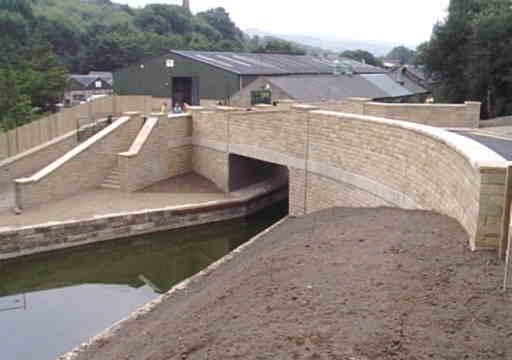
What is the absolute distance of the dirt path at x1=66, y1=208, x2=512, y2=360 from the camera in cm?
→ 570

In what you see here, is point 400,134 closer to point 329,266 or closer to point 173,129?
point 329,266

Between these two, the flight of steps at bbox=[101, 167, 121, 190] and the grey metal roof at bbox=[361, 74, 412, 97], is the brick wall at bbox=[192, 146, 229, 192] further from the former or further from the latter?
the grey metal roof at bbox=[361, 74, 412, 97]

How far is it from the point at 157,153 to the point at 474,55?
1806 cm

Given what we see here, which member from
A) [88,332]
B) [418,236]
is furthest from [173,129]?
[418,236]

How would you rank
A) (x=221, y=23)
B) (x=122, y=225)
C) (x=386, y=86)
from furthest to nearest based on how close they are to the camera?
1. (x=221, y=23)
2. (x=386, y=86)
3. (x=122, y=225)

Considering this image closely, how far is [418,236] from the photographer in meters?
9.15

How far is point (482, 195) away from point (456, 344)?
2.97 meters

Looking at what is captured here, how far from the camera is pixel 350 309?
6484 millimetres

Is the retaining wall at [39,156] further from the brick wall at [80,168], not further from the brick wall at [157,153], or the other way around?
the brick wall at [157,153]

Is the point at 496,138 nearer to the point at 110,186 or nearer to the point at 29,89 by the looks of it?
the point at 110,186

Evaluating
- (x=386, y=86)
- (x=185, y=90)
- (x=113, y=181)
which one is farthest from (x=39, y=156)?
(x=386, y=86)

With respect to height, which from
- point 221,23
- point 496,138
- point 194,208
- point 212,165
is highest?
point 221,23

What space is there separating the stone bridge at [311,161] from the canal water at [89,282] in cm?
290

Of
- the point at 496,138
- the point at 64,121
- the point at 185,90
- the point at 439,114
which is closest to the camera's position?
the point at 496,138
